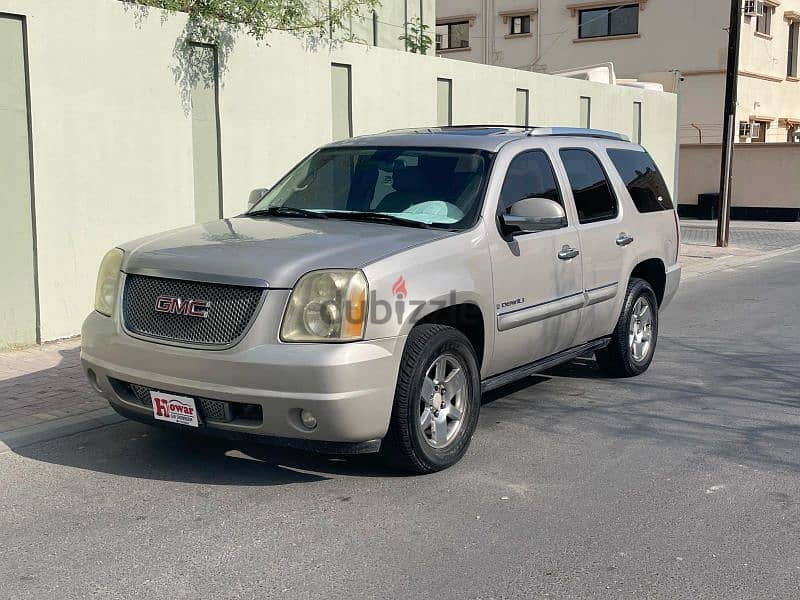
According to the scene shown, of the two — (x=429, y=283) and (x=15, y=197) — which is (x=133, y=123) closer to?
(x=15, y=197)

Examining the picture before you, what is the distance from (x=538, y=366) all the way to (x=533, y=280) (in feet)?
2.13

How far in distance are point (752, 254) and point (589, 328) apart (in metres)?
13.2

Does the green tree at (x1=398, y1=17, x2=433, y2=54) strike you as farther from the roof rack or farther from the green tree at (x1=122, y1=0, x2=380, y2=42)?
the roof rack

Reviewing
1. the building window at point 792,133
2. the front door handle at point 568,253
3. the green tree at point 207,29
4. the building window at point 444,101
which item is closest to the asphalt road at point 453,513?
the front door handle at point 568,253

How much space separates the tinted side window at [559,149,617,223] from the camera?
6957 mm

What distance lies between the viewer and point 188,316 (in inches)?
202

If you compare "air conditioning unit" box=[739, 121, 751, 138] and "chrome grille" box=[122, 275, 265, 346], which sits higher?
"air conditioning unit" box=[739, 121, 751, 138]

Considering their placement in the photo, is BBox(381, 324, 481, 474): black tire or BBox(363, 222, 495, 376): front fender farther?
BBox(381, 324, 481, 474): black tire

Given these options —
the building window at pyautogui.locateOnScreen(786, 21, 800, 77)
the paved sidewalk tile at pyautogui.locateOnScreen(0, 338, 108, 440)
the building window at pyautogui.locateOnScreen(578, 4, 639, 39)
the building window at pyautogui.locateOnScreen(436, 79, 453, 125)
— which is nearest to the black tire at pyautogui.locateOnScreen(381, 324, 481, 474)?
the paved sidewalk tile at pyautogui.locateOnScreen(0, 338, 108, 440)

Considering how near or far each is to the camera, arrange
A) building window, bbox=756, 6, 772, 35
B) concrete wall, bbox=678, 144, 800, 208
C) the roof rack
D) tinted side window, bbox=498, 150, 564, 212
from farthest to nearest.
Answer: building window, bbox=756, 6, 772, 35
concrete wall, bbox=678, 144, 800, 208
the roof rack
tinted side window, bbox=498, 150, 564, 212

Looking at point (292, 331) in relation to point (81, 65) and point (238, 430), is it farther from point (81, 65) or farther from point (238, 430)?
point (81, 65)

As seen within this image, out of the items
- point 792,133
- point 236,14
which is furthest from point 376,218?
point 792,133

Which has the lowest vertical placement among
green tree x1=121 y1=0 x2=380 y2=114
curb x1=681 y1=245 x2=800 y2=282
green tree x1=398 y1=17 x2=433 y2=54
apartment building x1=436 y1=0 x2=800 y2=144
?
curb x1=681 y1=245 x2=800 y2=282

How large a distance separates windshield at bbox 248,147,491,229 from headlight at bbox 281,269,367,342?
1038 millimetres
